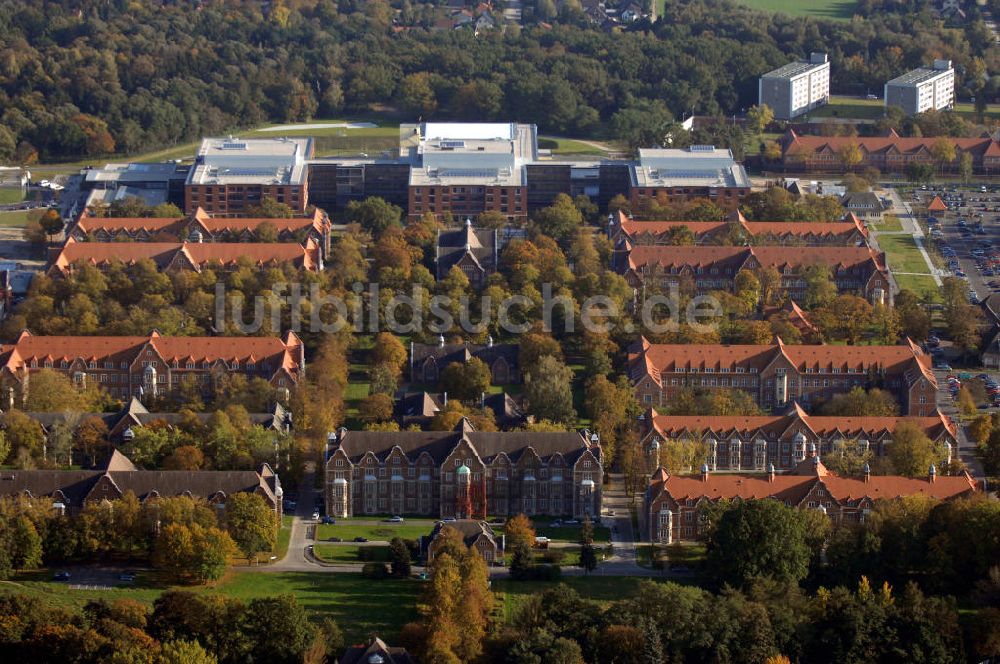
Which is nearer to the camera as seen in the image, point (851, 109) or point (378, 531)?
point (378, 531)

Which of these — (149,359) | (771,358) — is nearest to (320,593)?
(149,359)

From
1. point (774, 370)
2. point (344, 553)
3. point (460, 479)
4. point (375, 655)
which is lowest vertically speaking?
point (375, 655)

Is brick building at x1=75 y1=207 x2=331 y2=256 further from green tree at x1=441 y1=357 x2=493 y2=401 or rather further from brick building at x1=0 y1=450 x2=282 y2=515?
brick building at x1=0 y1=450 x2=282 y2=515

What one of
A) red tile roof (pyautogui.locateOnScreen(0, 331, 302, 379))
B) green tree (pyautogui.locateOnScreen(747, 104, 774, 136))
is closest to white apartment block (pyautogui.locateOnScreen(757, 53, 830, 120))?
green tree (pyautogui.locateOnScreen(747, 104, 774, 136))

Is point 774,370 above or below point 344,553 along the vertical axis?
above

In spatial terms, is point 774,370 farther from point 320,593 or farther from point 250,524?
point 320,593

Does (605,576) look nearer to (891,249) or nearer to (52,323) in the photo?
(52,323)

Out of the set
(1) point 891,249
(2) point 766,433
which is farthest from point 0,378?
(1) point 891,249
